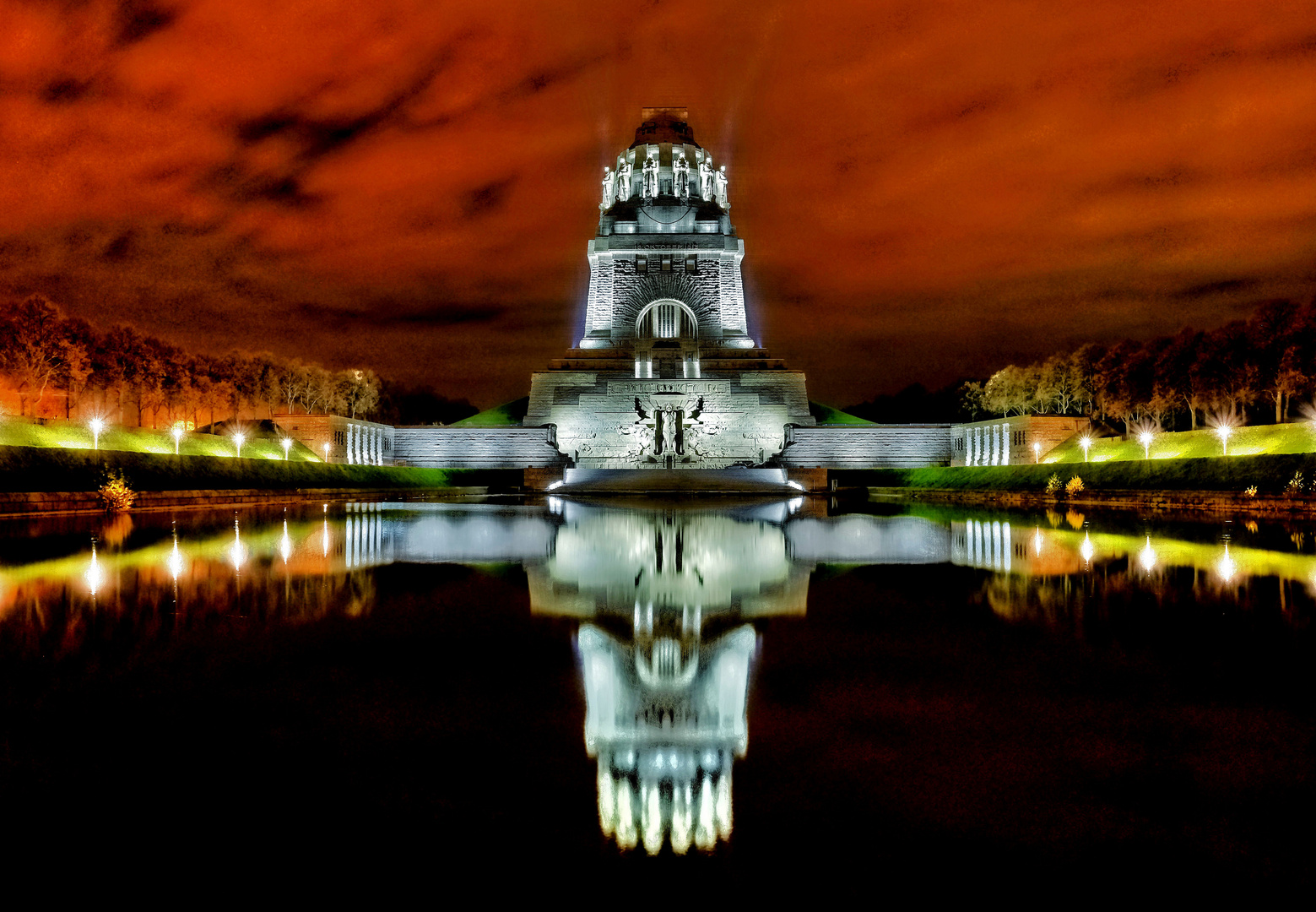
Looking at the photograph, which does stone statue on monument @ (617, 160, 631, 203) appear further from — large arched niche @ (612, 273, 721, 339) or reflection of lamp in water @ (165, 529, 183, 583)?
reflection of lamp in water @ (165, 529, 183, 583)

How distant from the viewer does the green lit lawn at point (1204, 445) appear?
26.9 metres

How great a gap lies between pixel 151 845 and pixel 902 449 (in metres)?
47.9

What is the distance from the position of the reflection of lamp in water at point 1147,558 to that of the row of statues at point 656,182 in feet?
183

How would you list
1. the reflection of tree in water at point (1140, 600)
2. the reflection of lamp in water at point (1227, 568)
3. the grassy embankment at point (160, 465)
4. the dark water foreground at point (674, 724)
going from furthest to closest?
the grassy embankment at point (160, 465)
the reflection of lamp in water at point (1227, 568)
the reflection of tree in water at point (1140, 600)
the dark water foreground at point (674, 724)

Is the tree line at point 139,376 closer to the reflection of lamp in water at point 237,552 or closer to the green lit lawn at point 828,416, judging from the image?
the reflection of lamp in water at point 237,552

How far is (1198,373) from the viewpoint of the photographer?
34.1 metres

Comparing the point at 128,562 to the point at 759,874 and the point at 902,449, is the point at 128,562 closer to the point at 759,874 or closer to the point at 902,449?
the point at 759,874

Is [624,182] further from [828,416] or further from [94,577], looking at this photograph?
[94,577]

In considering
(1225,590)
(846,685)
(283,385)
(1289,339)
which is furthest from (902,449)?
(846,685)

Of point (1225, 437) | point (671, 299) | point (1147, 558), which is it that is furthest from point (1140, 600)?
point (671, 299)

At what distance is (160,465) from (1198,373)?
3426 cm

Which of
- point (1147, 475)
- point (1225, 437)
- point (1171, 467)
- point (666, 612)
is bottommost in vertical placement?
point (666, 612)

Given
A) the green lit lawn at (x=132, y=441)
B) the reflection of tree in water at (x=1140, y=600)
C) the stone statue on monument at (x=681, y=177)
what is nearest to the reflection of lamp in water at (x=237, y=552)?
the reflection of tree in water at (x=1140, y=600)

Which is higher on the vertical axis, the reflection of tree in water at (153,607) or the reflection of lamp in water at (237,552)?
the reflection of lamp in water at (237,552)
